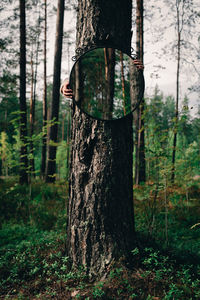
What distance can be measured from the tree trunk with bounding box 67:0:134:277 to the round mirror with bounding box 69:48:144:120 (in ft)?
0.41

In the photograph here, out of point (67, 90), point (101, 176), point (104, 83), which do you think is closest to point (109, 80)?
point (104, 83)

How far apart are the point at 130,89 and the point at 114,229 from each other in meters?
1.75

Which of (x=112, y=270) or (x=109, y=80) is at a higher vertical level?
(x=109, y=80)

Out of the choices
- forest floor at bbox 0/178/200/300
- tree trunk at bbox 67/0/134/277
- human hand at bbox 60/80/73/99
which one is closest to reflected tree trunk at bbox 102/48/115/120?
tree trunk at bbox 67/0/134/277

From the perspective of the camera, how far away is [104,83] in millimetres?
2451

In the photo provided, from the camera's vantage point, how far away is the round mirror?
7.88 feet

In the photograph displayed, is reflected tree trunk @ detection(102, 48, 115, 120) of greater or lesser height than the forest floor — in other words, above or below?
above

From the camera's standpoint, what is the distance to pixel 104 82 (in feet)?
8.04

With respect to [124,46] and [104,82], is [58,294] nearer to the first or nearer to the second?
[104,82]

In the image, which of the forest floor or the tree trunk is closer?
the forest floor

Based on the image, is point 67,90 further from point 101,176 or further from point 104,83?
point 101,176

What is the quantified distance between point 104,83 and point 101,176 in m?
1.13

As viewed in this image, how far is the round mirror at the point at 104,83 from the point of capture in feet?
7.88

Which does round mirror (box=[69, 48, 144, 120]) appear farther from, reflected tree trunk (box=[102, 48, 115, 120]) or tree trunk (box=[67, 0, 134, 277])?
tree trunk (box=[67, 0, 134, 277])
